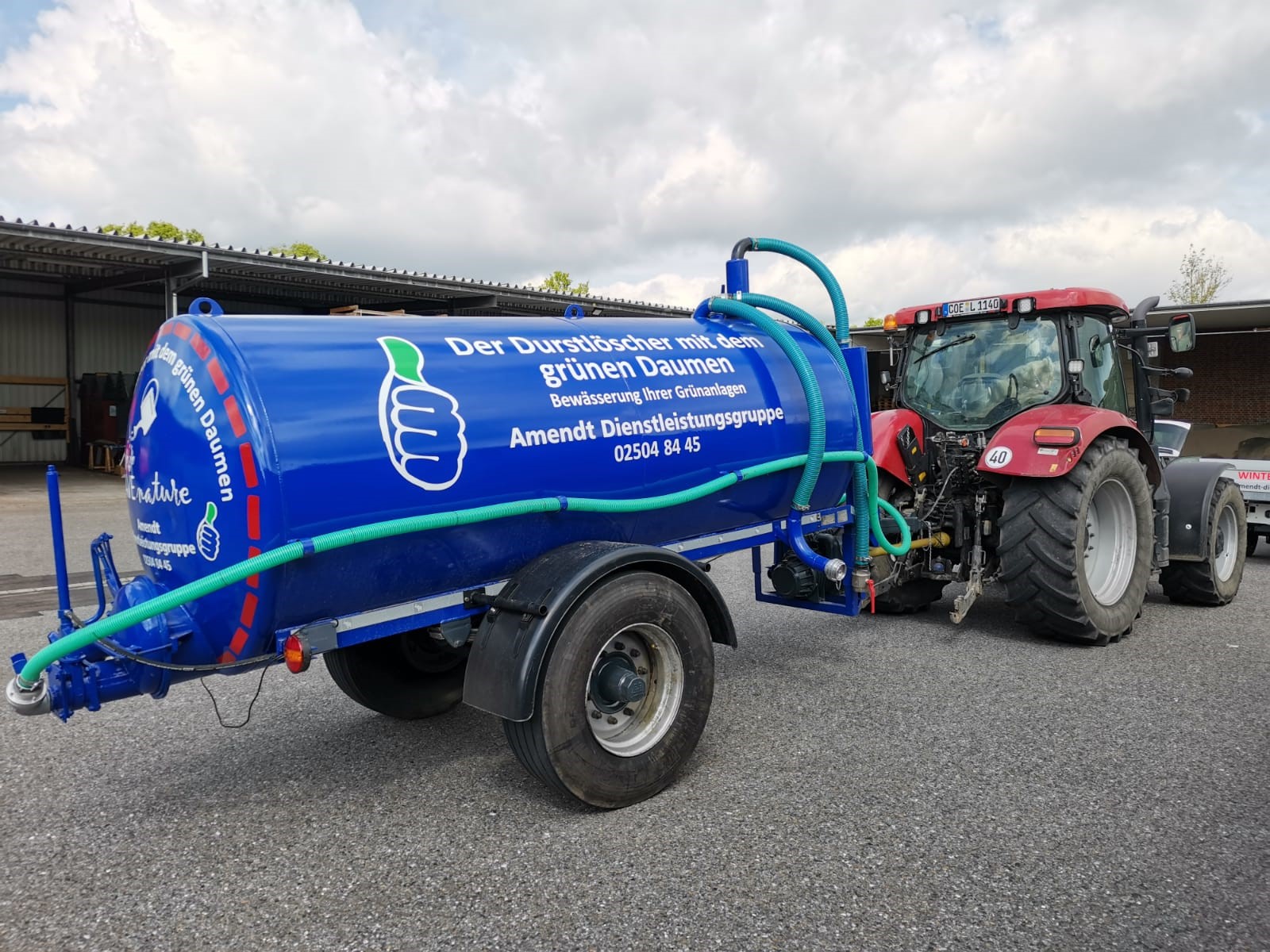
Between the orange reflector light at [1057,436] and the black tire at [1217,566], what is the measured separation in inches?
73.0

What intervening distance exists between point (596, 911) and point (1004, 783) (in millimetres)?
1721

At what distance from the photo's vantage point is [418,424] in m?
3.03

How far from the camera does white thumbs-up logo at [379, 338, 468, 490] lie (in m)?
2.98

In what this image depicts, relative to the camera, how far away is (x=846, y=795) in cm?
334

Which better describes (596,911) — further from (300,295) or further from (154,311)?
(154,311)

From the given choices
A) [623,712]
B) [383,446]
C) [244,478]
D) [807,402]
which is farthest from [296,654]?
[807,402]

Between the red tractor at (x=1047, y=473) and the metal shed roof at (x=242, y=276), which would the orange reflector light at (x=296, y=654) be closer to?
the red tractor at (x=1047, y=473)

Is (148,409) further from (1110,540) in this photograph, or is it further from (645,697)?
(1110,540)

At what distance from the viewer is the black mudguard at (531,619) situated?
118 inches

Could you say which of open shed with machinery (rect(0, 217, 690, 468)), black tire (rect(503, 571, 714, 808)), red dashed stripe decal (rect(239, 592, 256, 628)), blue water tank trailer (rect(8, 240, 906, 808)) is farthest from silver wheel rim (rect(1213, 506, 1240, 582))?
open shed with machinery (rect(0, 217, 690, 468))

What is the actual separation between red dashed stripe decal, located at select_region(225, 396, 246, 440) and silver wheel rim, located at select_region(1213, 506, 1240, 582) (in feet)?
22.2

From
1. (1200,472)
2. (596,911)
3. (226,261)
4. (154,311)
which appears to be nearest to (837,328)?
(596,911)

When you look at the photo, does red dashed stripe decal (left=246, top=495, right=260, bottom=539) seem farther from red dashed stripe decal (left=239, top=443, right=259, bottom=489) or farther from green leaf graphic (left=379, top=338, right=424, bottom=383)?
green leaf graphic (left=379, top=338, right=424, bottom=383)

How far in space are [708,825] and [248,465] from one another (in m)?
1.92
